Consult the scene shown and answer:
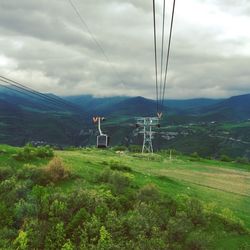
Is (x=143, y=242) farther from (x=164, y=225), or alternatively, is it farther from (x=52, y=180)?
(x=52, y=180)

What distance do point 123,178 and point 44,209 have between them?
10.5 metres

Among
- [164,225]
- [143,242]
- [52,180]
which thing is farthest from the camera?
[52,180]

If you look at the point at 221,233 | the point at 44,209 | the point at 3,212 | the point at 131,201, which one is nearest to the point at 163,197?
the point at 131,201

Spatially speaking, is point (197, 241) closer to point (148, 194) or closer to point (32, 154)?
point (148, 194)

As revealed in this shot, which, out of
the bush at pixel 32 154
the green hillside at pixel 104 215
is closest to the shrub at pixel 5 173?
the green hillside at pixel 104 215

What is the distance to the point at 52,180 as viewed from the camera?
46.1 meters

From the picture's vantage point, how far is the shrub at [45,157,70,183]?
152 ft

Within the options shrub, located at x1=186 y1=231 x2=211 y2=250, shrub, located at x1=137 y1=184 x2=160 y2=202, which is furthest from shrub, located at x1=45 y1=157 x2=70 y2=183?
shrub, located at x1=186 y1=231 x2=211 y2=250

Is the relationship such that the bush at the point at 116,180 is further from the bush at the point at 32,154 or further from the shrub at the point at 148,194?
the bush at the point at 32,154

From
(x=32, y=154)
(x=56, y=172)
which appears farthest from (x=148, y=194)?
(x=32, y=154)

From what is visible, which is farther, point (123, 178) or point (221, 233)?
point (123, 178)

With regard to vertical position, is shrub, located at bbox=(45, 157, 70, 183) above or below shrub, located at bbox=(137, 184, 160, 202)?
above

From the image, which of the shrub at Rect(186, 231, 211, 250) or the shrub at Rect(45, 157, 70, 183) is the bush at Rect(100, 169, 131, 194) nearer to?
the shrub at Rect(45, 157, 70, 183)

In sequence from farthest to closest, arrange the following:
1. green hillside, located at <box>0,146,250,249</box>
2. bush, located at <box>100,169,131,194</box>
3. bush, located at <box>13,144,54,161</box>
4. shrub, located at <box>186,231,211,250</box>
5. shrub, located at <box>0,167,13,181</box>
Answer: bush, located at <box>13,144,54,161</box> → shrub, located at <box>0,167,13,181</box> → bush, located at <box>100,169,131,194</box> → green hillside, located at <box>0,146,250,249</box> → shrub, located at <box>186,231,211,250</box>
